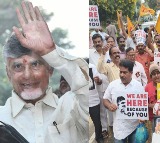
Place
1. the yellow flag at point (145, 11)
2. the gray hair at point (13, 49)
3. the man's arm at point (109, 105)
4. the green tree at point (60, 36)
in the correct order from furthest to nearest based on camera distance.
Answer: the man's arm at point (109, 105), the yellow flag at point (145, 11), the green tree at point (60, 36), the gray hair at point (13, 49)

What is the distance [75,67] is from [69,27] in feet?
1.21

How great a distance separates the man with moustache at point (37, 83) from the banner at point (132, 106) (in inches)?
17.7

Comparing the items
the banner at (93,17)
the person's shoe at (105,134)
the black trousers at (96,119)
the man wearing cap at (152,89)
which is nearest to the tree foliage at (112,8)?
the banner at (93,17)

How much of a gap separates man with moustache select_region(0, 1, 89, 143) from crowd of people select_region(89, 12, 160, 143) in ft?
1.09

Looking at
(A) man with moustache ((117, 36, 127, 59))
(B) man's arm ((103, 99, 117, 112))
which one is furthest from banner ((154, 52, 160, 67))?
(B) man's arm ((103, 99, 117, 112))

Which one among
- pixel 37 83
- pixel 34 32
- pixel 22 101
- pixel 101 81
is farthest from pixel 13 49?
pixel 101 81

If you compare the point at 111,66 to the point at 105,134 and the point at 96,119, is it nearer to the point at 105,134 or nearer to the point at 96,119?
the point at 96,119

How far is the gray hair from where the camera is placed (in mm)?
3412

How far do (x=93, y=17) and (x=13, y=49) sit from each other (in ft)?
2.84

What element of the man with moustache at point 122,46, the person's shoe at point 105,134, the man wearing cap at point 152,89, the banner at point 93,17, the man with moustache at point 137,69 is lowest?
the person's shoe at point 105,134

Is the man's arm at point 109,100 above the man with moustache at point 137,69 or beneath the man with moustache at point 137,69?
beneath

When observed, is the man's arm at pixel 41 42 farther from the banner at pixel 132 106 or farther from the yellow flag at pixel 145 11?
the yellow flag at pixel 145 11

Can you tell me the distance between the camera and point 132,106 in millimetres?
3795

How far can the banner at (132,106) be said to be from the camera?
3.77 metres
